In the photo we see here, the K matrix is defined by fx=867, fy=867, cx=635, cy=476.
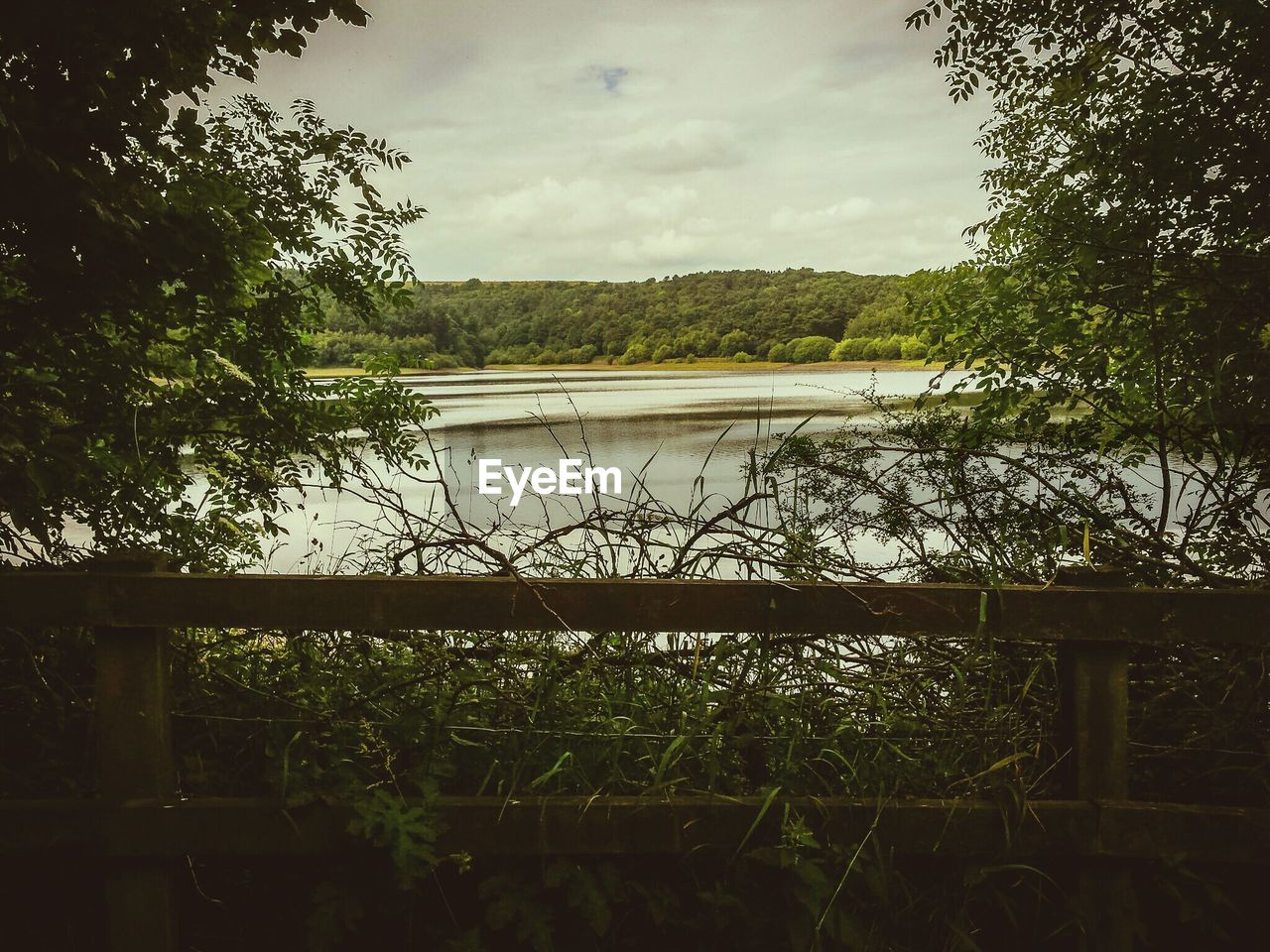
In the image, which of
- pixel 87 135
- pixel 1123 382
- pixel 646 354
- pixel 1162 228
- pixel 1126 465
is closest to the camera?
pixel 87 135

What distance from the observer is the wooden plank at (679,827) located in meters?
2.24

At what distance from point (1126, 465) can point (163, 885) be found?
151 inches

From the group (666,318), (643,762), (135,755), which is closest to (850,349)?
(666,318)

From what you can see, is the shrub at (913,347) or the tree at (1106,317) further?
the shrub at (913,347)

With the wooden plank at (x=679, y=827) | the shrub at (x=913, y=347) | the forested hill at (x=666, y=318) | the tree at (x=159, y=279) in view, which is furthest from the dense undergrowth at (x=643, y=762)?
the forested hill at (x=666, y=318)

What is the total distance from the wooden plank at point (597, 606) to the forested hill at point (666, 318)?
343cm

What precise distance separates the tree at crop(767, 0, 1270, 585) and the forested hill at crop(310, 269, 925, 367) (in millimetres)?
1175

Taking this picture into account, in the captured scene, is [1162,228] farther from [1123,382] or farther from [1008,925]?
[1008,925]

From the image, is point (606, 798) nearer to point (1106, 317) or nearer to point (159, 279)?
point (159, 279)

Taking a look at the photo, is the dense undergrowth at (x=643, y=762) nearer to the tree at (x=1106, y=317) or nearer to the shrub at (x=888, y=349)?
the tree at (x=1106, y=317)

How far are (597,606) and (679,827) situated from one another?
61cm

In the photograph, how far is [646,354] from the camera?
8422 millimetres

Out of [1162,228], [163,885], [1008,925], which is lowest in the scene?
[1008,925]

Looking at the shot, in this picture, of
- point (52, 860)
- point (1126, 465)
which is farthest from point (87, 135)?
point (1126, 465)
